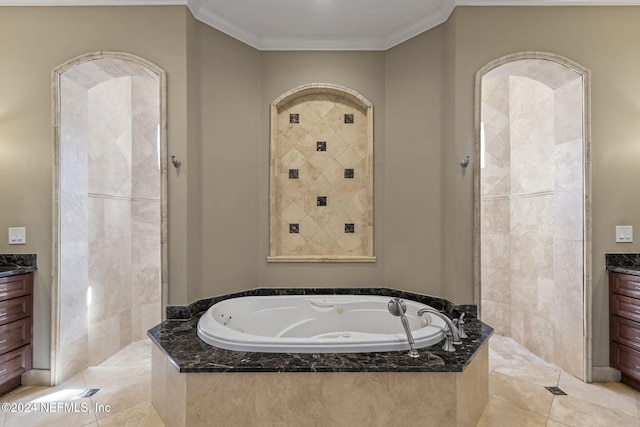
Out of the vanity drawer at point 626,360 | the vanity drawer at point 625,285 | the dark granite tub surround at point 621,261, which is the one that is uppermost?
the dark granite tub surround at point 621,261

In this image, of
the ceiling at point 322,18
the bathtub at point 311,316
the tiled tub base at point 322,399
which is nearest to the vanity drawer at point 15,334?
the bathtub at point 311,316

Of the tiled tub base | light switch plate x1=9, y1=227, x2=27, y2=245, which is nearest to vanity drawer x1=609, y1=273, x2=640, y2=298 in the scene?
the tiled tub base

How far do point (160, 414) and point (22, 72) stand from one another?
8.50 feet

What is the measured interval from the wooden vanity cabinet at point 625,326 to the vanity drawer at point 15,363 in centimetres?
414

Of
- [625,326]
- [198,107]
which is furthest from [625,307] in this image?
[198,107]

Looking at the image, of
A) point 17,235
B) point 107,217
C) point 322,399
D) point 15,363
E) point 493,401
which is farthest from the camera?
point 107,217

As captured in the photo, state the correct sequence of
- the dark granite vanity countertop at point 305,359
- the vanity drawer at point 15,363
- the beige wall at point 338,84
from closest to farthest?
the dark granite vanity countertop at point 305,359, the vanity drawer at point 15,363, the beige wall at point 338,84

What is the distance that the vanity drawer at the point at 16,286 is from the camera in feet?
7.26

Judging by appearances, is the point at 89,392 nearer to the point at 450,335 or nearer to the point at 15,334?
the point at 15,334

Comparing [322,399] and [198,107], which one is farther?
[198,107]

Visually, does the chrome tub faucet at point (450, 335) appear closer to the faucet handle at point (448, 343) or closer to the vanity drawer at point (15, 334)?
the faucet handle at point (448, 343)

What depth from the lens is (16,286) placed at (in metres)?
2.30

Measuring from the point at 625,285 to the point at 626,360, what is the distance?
0.52 meters

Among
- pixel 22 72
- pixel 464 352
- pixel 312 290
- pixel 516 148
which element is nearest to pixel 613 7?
pixel 516 148
